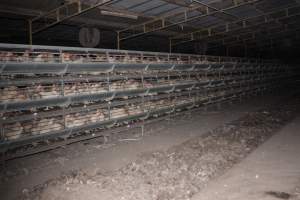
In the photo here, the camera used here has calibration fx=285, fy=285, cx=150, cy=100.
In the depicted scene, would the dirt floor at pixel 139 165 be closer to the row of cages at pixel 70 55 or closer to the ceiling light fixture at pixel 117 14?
the row of cages at pixel 70 55

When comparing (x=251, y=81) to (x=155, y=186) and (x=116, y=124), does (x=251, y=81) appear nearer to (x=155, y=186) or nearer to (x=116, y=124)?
(x=116, y=124)

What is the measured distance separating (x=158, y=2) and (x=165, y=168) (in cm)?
514

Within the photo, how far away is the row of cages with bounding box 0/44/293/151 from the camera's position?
4273 millimetres

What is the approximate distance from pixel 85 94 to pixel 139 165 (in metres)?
1.62

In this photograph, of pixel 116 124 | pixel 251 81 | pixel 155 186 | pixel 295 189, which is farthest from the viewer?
pixel 251 81

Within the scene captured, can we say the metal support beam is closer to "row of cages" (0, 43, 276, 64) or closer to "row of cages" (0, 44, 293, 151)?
"row of cages" (0, 44, 293, 151)

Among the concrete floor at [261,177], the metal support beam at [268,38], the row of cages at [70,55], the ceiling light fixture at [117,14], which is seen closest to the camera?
the concrete floor at [261,177]

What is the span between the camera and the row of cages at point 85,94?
4.27m

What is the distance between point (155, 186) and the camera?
3691 millimetres

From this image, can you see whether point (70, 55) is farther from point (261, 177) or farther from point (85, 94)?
point (261, 177)

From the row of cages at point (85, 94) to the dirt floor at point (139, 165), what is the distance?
0.45 meters

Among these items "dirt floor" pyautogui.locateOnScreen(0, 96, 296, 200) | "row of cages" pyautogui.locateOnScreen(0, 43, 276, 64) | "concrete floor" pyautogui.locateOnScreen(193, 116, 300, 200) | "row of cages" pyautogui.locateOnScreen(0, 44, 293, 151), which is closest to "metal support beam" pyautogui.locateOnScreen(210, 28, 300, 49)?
"row of cages" pyautogui.locateOnScreen(0, 44, 293, 151)

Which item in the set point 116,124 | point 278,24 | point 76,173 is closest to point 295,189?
point 76,173

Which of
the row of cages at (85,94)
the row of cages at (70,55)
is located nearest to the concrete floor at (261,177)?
the row of cages at (85,94)
